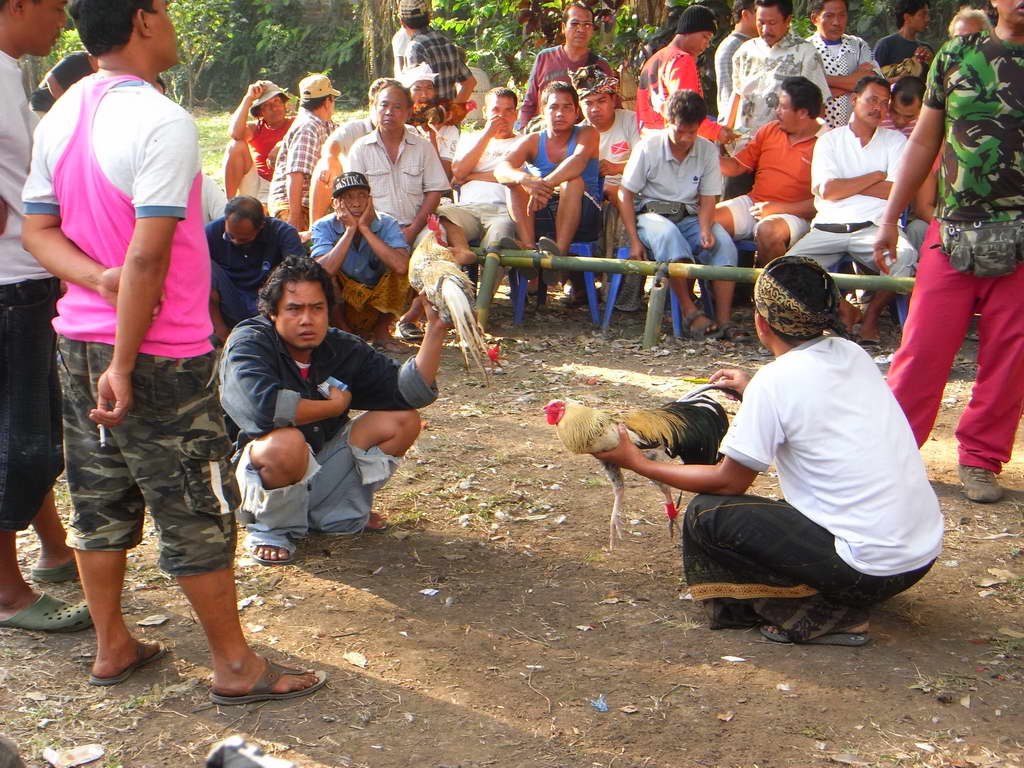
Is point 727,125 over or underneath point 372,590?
over

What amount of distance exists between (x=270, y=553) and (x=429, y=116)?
5723mm

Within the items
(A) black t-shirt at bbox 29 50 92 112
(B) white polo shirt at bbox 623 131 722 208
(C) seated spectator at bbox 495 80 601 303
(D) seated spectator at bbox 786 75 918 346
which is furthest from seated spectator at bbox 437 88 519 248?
(A) black t-shirt at bbox 29 50 92 112

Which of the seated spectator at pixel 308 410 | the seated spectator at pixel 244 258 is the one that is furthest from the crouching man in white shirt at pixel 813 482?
the seated spectator at pixel 244 258

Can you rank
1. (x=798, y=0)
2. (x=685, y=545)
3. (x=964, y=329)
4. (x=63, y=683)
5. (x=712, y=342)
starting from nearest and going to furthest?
(x=63, y=683), (x=685, y=545), (x=964, y=329), (x=712, y=342), (x=798, y=0)

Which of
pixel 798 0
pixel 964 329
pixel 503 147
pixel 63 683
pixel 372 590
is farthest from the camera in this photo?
pixel 798 0

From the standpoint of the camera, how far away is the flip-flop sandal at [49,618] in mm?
3766

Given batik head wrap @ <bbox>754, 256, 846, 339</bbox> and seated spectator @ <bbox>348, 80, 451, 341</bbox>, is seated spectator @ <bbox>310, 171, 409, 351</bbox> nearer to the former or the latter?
seated spectator @ <bbox>348, 80, 451, 341</bbox>

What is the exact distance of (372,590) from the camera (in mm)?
4168

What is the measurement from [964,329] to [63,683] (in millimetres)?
3959

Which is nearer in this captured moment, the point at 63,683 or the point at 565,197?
the point at 63,683

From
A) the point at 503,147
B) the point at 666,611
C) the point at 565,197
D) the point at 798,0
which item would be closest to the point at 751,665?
the point at 666,611

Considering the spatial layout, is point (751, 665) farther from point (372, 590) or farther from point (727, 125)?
point (727, 125)

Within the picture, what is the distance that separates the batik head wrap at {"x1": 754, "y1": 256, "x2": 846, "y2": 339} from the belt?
4.31m

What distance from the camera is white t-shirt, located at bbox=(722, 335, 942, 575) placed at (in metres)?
3.46
